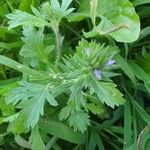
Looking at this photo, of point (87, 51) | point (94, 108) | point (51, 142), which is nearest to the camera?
point (87, 51)

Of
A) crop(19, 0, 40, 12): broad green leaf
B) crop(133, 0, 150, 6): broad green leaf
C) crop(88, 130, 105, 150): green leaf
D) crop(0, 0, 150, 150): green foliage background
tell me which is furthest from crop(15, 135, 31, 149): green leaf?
crop(133, 0, 150, 6): broad green leaf

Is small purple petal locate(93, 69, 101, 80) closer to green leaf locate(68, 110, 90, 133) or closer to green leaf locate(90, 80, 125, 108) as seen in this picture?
green leaf locate(90, 80, 125, 108)

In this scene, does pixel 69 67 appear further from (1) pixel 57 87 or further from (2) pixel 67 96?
(2) pixel 67 96

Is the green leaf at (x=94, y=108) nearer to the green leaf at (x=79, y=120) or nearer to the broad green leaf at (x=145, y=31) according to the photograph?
the green leaf at (x=79, y=120)

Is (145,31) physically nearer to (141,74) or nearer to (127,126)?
(141,74)

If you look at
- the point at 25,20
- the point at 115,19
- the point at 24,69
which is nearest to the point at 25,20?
the point at 25,20

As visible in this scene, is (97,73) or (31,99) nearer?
(97,73)

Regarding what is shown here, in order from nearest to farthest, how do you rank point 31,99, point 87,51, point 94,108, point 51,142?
1. point 87,51
2. point 31,99
3. point 94,108
4. point 51,142

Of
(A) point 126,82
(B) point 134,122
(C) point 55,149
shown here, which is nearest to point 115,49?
(A) point 126,82
